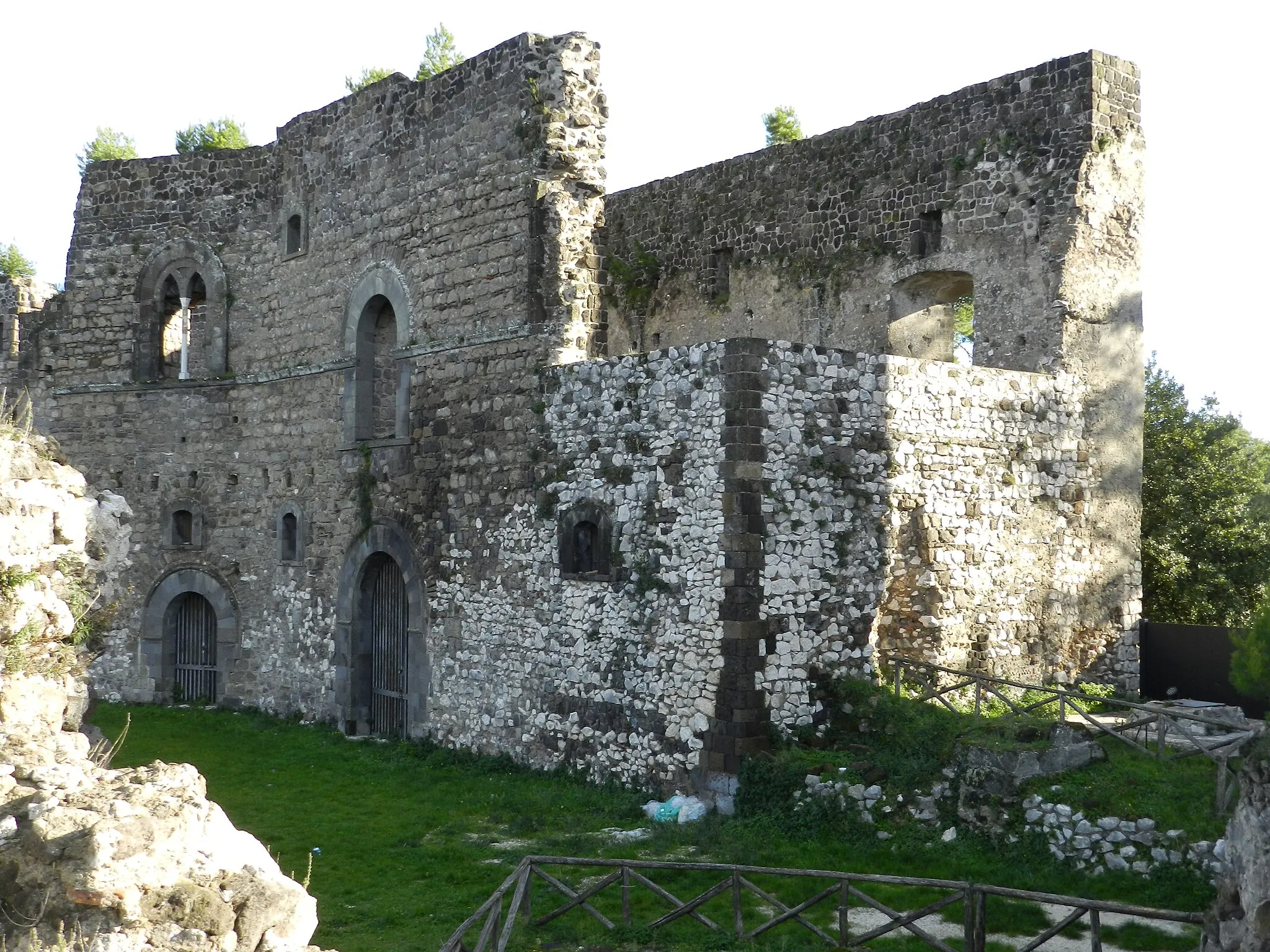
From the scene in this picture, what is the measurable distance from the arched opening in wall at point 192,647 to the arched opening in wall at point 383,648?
3358mm

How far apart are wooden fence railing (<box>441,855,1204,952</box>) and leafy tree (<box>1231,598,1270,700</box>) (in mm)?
2561

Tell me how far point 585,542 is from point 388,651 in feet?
13.9

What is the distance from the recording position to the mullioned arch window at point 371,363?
16938mm

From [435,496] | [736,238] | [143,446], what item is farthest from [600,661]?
[143,446]

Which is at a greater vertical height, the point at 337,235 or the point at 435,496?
the point at 337,235

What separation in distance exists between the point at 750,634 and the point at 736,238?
7.17 meters

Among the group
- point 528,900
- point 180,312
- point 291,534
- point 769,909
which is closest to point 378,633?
point 291,534

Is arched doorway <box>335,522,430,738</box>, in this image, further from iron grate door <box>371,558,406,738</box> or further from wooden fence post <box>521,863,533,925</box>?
wooden fence post <box>521,863,533,925</box>

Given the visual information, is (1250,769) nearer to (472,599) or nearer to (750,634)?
(750,634)

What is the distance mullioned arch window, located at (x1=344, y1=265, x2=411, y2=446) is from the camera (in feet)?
55.6

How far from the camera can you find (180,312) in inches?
800

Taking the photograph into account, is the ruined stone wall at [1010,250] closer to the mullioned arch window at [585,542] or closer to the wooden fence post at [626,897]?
the mullioned arch window at [585,542]

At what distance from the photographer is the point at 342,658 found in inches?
669

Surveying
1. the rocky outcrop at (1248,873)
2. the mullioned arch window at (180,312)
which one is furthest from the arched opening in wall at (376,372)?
the rocky outcrop at (1248,873)
